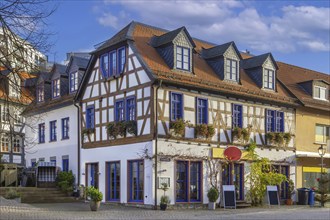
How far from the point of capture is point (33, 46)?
44.4 ft

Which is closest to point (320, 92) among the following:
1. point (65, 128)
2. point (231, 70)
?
point (231, 70)

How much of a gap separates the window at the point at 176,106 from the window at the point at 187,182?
2206 millimetres

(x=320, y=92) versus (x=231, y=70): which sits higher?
(x=231, y=70)

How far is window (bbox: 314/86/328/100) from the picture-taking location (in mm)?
34750

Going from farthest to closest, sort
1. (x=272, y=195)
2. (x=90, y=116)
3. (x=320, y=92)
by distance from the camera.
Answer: (x=320, y=92) < (x=90, y=116) < (x=272, y=195)

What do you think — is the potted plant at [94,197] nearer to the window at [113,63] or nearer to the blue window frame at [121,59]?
the blue window frame at [121,59]

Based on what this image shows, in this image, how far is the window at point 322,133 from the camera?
111 feet

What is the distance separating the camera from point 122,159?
89.1 ft

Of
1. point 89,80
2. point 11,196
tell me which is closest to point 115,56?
point 89,80

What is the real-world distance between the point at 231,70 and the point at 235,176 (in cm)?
575

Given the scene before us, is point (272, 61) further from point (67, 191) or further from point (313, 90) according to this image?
point (67, 191)

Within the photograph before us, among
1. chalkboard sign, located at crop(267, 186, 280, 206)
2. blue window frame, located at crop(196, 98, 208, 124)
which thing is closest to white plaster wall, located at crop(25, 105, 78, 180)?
blue window frame, located at crop(196, 98, 208, 124)

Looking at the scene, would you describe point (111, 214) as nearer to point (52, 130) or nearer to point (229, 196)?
point (229, 196)

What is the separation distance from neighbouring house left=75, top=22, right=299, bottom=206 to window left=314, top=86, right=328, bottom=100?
3.52 metres
